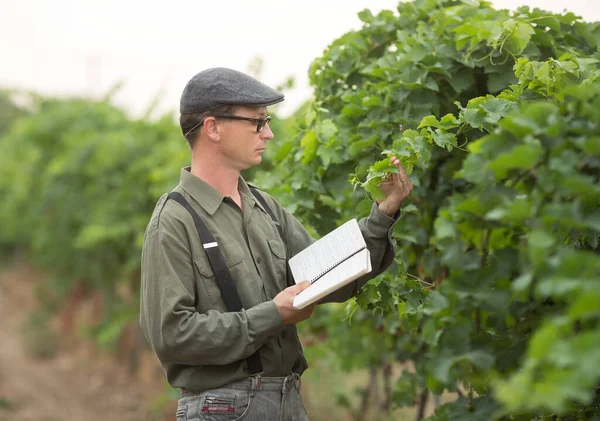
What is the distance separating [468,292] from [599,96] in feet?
2.00

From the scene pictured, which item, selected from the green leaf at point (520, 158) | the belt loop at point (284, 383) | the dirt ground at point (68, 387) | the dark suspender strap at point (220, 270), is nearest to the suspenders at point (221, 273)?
the dark suspender strap at point (220, 270)

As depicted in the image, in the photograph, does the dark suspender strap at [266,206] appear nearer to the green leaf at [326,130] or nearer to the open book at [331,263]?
the open book at [331,263]

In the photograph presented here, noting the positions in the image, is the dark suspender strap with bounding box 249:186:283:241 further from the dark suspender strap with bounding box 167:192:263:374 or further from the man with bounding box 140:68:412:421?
the dark suspender strap with bounding box 167:192:263:374

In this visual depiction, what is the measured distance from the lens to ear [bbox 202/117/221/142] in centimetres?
295

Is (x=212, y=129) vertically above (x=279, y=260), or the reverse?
(x=212, y=129)

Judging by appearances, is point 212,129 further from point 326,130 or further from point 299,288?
point 326,130

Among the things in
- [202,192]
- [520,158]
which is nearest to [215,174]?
[202,192]

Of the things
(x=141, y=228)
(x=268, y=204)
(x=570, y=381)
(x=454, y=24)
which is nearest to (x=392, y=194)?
(x=268, y=204)

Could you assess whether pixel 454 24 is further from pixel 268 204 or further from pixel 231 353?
pixel 231 353

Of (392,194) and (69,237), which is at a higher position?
(392,194)

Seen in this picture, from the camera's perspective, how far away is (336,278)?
2.59 m

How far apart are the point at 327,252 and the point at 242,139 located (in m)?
0.53

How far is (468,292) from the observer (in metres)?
2.19

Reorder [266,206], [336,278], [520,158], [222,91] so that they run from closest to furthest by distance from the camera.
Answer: [520,158], [336,278], [222,91], [266,206]
